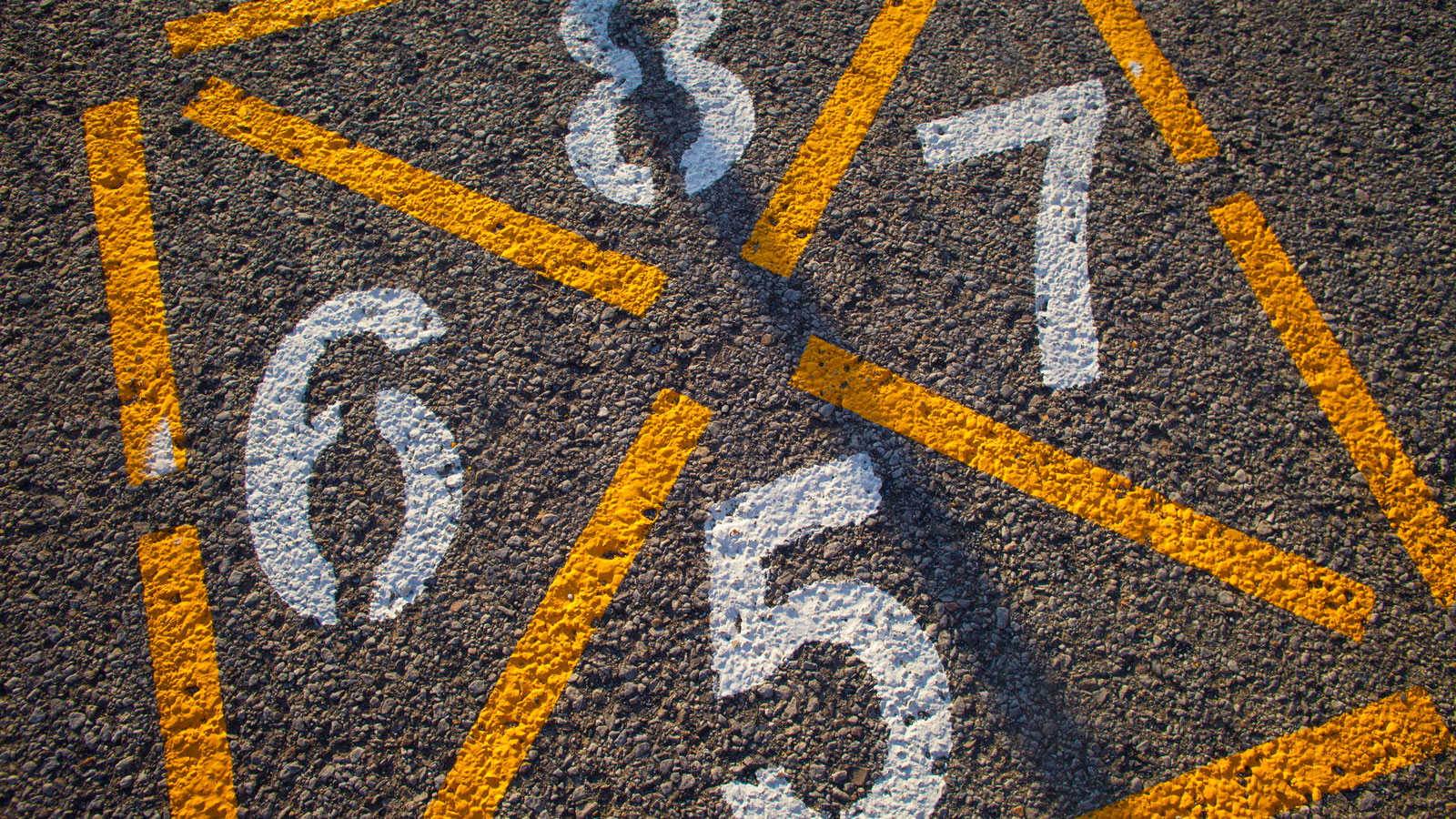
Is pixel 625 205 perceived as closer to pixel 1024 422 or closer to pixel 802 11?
pixel 802 11

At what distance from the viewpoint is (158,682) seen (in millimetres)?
2180

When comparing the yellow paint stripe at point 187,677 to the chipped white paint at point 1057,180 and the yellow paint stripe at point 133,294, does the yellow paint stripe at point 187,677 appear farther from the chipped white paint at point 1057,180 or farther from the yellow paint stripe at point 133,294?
the chipped white paint at point 1057,180

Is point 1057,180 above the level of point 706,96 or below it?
below

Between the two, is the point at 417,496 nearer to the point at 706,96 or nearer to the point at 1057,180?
the point at 706,96

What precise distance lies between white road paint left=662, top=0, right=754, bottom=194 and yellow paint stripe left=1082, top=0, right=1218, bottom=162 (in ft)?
5.06

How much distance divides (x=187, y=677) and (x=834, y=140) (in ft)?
9.09

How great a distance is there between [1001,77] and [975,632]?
219 cm

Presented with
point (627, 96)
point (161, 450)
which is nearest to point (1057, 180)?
point (627, 96)

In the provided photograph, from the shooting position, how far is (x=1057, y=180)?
2824 mm

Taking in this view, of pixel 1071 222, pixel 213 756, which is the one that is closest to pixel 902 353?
pixel 1071 222

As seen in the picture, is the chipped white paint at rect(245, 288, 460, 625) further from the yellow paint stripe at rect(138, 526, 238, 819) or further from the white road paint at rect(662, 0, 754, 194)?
the white road paint at rect(662, 0, 754, 194)

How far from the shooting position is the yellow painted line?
311 cm

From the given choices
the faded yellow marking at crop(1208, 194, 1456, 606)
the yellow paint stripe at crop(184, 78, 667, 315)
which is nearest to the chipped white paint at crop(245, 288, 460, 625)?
the yellow paint stripe at crop(184, 78, 667, 315)

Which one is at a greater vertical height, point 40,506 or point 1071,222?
point 1071,222
